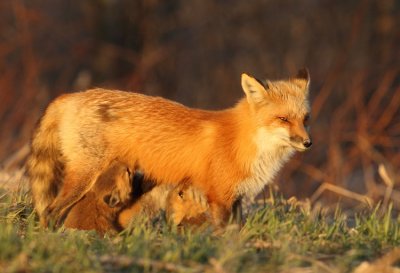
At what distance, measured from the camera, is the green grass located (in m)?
3.80

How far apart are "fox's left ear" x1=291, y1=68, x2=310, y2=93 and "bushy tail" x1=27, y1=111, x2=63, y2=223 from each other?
204cm

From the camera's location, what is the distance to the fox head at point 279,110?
219 inches

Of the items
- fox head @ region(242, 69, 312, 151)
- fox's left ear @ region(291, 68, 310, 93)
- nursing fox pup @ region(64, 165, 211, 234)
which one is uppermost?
fox's left ear @ region(291, 68, 310, 93)

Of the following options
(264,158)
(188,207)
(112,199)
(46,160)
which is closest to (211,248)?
(188,207)

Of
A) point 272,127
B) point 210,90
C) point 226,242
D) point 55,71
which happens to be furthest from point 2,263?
point 55,71

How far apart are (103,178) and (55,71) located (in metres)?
12.8

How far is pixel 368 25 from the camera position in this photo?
1602 centimetres

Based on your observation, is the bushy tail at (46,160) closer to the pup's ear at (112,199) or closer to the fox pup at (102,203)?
the fox pup at (102,203)

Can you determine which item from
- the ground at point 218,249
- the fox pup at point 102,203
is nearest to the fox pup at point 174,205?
the fox pup at point 102,203

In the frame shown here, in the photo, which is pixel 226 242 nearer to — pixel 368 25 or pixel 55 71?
pixel 368 25

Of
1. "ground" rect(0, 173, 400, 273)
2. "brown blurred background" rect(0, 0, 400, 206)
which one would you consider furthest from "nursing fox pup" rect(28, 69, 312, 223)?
"brown blurred background" rect(0, 0, 400, 206)

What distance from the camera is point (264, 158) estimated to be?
223 inches

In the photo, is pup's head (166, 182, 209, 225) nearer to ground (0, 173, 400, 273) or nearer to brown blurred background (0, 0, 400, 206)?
ground (0, 173, 400, 273)

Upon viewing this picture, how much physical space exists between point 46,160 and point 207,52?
12.2 m
